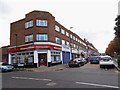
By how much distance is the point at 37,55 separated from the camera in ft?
103

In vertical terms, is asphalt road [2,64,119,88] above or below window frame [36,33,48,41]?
below

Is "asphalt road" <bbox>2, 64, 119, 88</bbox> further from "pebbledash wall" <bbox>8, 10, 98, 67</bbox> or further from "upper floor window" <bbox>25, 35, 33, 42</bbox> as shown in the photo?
"upper floor window" <bbox>25, 35, 33, 42</bbox>

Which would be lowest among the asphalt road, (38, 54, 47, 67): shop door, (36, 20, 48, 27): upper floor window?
the asphalt road

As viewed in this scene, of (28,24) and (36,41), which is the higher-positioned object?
(28,24)

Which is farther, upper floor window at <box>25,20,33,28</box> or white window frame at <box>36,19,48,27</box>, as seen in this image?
upper floor window at <box>25,20,33,28</box>

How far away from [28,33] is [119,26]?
1585cm

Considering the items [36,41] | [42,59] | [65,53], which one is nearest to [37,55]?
[42,59]

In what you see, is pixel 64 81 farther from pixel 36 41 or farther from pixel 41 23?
pixel 41 23

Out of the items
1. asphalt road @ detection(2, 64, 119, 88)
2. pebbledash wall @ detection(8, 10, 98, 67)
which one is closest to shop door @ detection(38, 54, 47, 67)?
pebbledash wall @ detection(8, 10, 98, 67)

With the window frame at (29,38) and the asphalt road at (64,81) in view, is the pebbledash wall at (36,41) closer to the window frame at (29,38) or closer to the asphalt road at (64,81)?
the window frame at (29,38)

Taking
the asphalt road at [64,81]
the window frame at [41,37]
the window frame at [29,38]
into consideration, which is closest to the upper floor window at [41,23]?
the window frame at [41,37]

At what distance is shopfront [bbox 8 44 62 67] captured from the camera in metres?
31.4

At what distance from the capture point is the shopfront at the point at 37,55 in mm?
31359

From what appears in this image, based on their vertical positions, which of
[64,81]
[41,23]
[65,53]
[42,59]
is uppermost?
[41,23]
